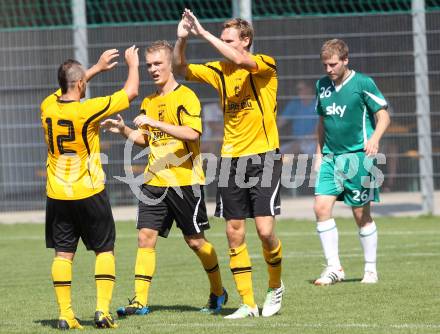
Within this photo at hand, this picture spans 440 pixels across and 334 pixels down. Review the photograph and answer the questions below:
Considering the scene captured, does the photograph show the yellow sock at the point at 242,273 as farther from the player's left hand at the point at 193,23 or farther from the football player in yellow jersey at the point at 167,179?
the player's left hand at the point at 193,23

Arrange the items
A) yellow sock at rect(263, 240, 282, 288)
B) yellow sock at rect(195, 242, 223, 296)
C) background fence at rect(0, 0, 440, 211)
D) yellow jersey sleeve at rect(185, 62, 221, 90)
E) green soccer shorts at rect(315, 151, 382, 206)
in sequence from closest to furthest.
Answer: yellow sock at rect(263, 240, 282, 288)
yellow jersey sleeve at rect(185, 62, 221, 90)
yellow sock at rect(195, 242, 223, 296)
green soccer shorts at rect(315, 151, 382, 206)
background fence at rect(0, 0, 440, 211)

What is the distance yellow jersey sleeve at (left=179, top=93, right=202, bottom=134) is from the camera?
27.3 ft

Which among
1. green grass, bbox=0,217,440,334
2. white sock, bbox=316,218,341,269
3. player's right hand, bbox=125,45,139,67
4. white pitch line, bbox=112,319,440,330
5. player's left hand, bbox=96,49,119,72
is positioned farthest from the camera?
white sock, bbox=316,218,341,269

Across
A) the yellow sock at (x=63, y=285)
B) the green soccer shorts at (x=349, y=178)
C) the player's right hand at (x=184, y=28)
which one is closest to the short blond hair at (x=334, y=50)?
the green soccer shorts at (x=349, y=178)

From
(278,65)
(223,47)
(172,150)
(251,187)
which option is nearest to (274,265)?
(251,187)

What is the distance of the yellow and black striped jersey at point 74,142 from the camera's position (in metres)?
7.62

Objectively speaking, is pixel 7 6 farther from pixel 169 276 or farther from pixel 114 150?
pixel 169 276

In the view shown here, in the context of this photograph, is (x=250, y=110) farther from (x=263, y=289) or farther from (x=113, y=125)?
(x=263, y=289)

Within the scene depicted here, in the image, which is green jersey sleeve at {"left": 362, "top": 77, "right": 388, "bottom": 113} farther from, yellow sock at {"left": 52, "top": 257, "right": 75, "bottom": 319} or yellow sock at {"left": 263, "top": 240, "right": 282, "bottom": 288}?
yellow sock at {"left": 52, "top": 257, "right": 75, "bottom": 319}

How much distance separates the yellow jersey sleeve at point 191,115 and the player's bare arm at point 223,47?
0.67m

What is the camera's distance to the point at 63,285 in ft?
25.3

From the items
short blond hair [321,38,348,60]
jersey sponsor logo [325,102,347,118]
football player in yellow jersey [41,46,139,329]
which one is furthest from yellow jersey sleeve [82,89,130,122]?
jersey sponsor logo [325,102,347,118]

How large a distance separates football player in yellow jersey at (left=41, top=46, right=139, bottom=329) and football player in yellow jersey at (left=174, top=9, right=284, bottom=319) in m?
0.82

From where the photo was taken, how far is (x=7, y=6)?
19.3 m
